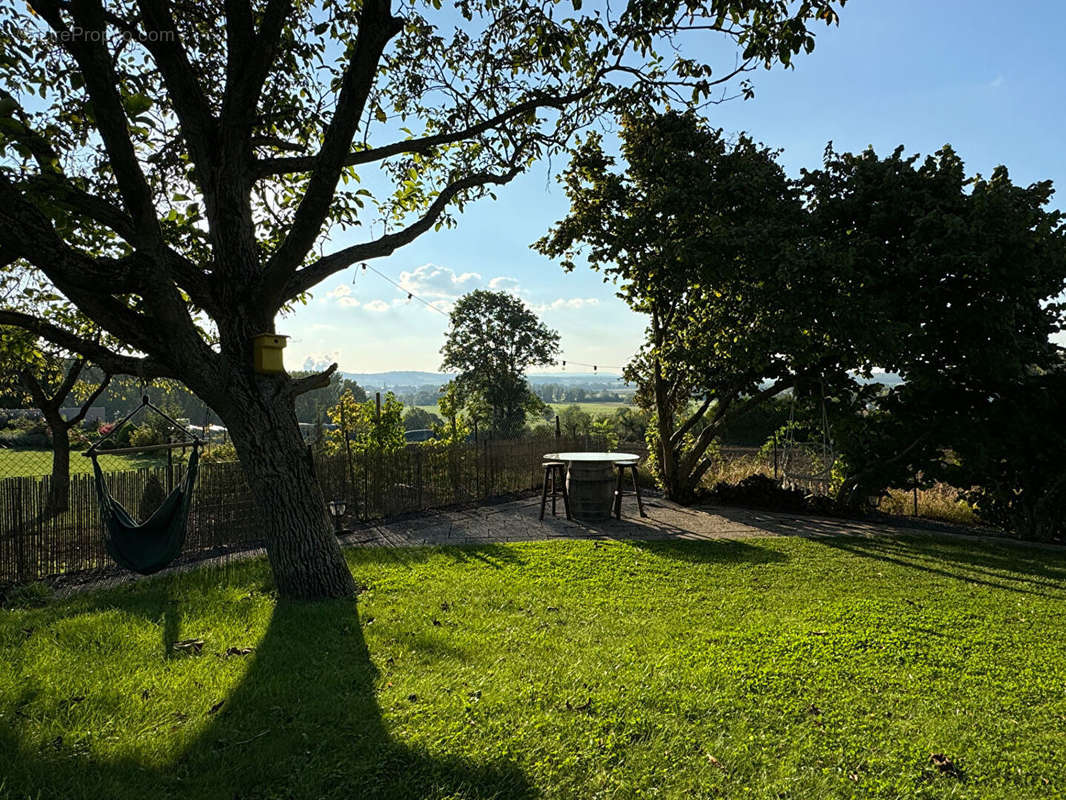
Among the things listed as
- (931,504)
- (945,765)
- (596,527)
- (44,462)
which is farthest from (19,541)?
(44,462)

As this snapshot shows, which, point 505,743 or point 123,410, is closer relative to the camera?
point 505,743

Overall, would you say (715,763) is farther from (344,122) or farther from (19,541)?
(19,541)

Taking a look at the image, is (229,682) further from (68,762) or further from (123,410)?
(123,410)

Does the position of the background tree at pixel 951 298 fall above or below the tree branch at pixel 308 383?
above

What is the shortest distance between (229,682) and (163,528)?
2718mm

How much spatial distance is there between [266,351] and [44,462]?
25.8 meters

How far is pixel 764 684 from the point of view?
3379 mm

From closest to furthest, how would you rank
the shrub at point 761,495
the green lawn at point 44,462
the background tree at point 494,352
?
the shrub at point 761,495 → the green lawn at point 44,462 → the background tree at point 494,352

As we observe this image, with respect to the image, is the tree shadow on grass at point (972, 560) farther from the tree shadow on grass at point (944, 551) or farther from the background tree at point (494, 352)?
the background tree at point (494, 352)

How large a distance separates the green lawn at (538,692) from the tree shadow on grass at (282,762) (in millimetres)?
11

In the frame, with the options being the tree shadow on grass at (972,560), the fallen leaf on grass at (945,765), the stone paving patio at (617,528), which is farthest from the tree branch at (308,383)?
the tree shadow on grass at (972,560)

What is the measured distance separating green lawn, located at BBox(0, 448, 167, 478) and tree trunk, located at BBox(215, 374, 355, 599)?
1640 centimetres

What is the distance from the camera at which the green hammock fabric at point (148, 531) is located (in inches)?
206

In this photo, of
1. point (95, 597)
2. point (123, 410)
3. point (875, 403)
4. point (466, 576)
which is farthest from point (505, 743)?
point (123, 410)
